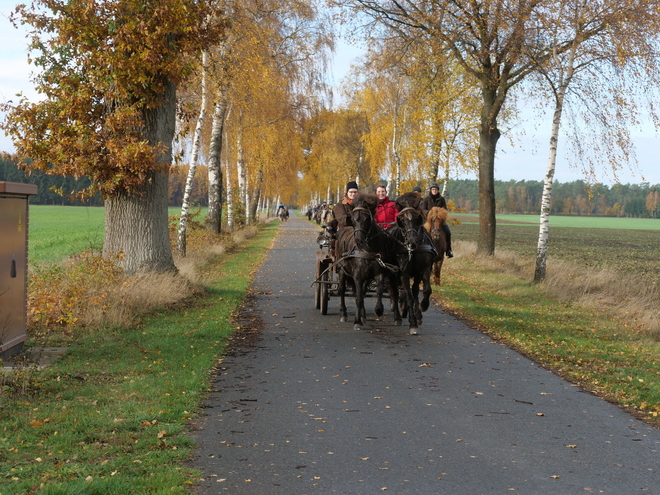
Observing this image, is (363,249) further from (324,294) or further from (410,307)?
(324,294)

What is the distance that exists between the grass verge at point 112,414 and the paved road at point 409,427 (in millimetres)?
303

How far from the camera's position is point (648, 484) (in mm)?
4797

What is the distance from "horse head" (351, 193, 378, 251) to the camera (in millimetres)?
10656

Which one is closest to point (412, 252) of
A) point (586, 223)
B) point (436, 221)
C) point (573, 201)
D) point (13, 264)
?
point (436, 221)

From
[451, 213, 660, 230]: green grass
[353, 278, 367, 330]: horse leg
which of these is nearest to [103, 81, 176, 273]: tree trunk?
[353, 278, 367, 330]: horse leg

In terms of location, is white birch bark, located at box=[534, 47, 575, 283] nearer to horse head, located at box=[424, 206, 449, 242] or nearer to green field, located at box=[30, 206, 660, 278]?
horse head, located at box=[424, 206, 449, 242]

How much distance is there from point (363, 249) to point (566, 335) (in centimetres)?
357

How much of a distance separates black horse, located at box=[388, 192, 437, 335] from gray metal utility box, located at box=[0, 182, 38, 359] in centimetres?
541

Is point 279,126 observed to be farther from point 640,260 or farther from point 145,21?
point 145,21

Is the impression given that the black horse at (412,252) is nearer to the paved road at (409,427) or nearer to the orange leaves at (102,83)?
the paved road at (409,427)

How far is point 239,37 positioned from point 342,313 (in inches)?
405

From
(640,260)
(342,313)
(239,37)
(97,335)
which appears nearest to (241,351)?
(97,335)

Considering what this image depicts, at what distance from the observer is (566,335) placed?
11.2 metres

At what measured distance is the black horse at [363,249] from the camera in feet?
35.2
